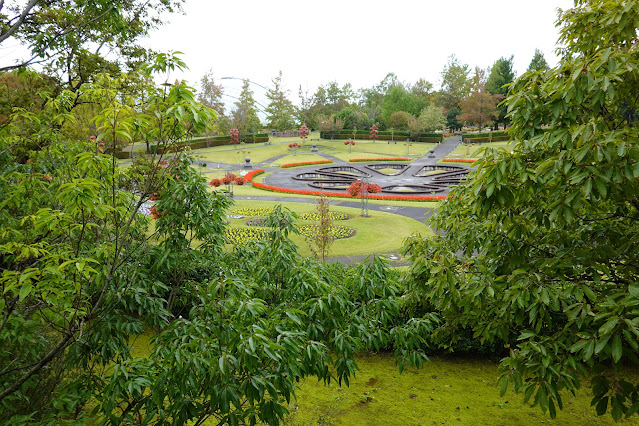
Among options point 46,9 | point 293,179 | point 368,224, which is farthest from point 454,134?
point 46,9

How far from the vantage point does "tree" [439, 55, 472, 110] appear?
267 ft

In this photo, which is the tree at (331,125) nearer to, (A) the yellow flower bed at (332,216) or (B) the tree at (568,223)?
(A) the yellow flower bed at (332,216)

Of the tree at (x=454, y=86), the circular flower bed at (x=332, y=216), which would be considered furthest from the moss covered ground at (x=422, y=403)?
the tree at (x=454, y=86)

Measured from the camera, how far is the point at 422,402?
21.4 feet

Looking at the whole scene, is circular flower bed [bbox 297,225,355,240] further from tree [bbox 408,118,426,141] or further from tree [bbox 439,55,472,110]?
tree [bbox 439,55,472,110]

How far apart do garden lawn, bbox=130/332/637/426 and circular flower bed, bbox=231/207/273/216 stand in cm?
1589

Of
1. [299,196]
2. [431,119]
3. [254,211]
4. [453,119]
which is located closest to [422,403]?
[254,211]

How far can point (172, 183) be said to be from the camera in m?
5.21

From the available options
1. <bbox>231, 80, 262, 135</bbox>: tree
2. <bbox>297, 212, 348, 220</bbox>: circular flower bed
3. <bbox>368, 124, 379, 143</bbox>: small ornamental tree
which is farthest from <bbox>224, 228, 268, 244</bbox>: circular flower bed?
<bbox>368, 124, 379, 143</bbox>: small ornamental tree

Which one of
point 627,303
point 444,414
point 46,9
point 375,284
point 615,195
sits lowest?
point 444,414

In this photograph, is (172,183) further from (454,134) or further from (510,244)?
(454,134)

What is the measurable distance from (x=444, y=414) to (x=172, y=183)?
5150mm

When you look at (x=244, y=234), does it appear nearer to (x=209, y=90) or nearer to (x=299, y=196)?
(x=299, y=196)

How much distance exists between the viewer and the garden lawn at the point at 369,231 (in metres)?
16.1
